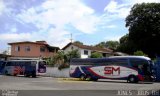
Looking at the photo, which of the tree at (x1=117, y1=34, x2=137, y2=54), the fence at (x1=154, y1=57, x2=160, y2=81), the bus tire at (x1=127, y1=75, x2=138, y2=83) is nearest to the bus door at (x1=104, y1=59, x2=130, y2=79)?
the bus tire at (x1=127, y1=75, x2=138, y2=83)

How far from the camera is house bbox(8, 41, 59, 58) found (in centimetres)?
7756

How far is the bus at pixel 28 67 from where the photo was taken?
5258 centimetres

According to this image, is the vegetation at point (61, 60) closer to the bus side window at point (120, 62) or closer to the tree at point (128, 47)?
the bus side window at point (120, 62)

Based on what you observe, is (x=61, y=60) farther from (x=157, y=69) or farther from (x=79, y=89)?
(x=79, y=89)

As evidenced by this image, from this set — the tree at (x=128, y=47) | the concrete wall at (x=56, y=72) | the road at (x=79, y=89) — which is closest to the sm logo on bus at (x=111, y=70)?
the road at (x=79, y=89)

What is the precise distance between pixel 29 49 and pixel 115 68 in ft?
135

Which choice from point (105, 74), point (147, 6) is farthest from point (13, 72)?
point (147, 6)

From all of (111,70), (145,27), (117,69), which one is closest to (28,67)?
(111,70)

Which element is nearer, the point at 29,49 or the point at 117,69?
the point at 117,69

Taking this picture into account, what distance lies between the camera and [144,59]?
36938 mm

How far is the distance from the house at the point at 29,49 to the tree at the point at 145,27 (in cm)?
2067

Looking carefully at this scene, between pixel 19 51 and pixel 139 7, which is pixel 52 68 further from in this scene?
pixel 139 7

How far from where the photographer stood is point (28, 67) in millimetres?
53406

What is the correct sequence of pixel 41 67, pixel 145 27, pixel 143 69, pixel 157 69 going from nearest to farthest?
pixel 143 69, pixel 157 69, pixel 41 67, pixel 145 27
